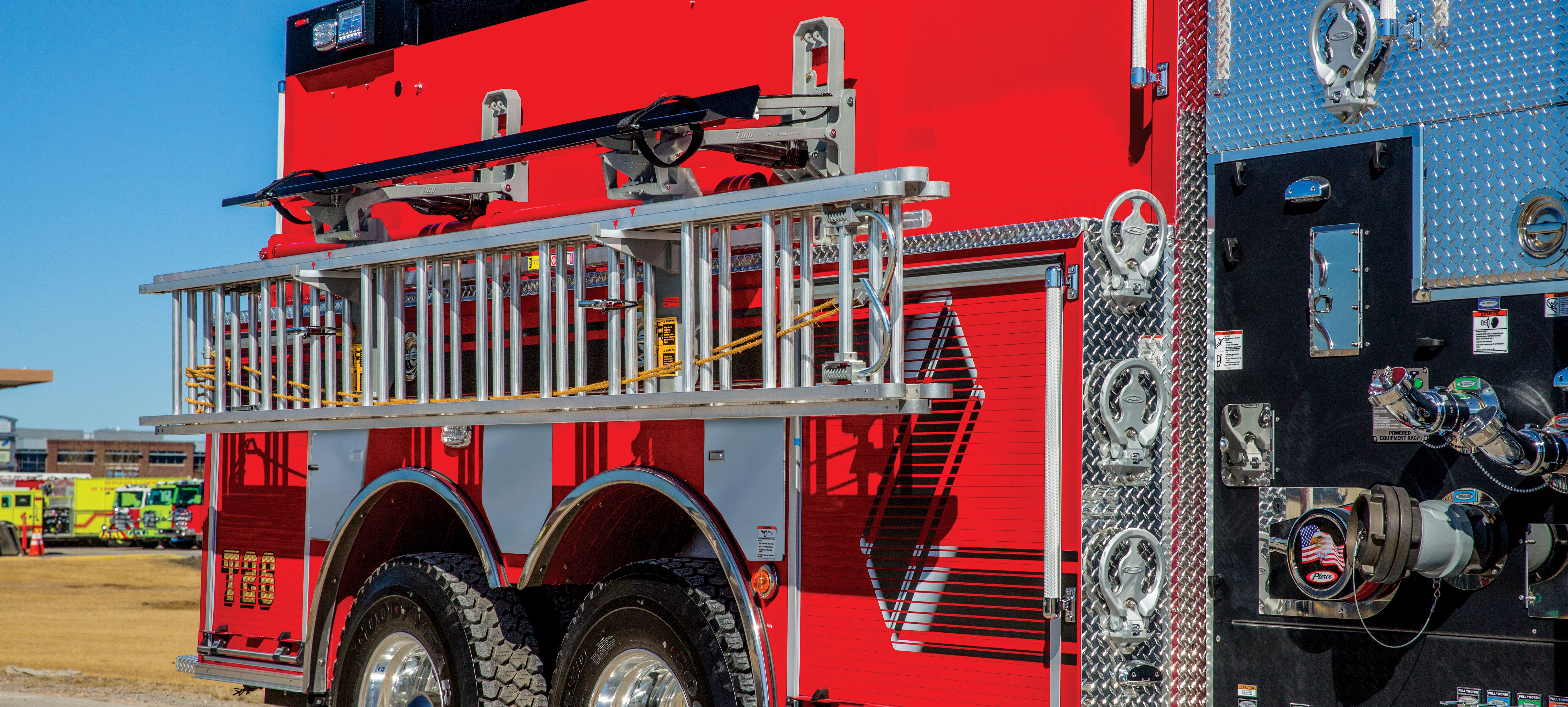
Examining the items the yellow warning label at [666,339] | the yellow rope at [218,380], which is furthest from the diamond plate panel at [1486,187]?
the yellow rope at [218,380]

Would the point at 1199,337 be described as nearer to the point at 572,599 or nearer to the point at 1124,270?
the point at 1124,270

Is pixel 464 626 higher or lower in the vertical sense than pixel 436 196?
lower

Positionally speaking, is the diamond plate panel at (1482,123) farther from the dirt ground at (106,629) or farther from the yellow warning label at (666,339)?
the dirt ground at (106,629)

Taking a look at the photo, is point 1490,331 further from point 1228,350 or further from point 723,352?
point 723,352

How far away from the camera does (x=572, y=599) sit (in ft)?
19.0

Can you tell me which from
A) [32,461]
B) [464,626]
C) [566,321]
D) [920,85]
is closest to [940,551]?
[920,85]

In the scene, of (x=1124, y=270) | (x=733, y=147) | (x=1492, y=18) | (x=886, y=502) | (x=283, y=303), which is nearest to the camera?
(x=1492, y=18)

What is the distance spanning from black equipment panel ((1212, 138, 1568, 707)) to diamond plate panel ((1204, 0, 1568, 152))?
92 millimetres

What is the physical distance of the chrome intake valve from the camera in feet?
11.4

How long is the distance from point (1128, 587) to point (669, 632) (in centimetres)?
165

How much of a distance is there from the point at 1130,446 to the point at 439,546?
137 inches

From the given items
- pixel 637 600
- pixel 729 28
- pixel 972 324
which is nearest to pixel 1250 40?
pixel 972 324

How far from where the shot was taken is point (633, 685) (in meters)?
5.14

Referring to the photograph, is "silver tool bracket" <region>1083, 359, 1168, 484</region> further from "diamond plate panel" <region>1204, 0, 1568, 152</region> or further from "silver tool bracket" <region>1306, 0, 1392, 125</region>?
"silver tool bracket" <region>1306, 0, 1392, 125</region>
